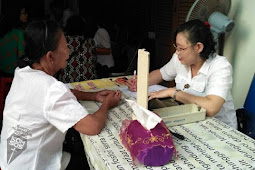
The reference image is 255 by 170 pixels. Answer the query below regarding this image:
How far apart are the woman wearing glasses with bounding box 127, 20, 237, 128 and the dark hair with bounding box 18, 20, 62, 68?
0.61 meters

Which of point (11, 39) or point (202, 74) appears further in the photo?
point (11, 39)

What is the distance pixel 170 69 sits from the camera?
1.92m

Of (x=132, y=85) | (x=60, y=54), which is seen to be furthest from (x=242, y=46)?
(x=60, y=54)

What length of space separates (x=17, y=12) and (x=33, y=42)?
1712 mm

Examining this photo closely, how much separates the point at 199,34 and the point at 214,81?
298 millimetres

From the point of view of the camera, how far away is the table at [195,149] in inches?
35.0

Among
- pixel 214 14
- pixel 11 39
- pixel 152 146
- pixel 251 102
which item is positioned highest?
pixel 214 14

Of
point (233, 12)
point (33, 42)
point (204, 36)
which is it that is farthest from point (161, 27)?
point (33, 42)

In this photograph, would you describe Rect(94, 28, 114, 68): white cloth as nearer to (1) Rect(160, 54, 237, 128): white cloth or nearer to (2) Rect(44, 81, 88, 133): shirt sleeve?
(1) Rect(160, 54, 237, 128): white cloth

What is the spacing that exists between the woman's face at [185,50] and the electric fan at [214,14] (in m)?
0.56

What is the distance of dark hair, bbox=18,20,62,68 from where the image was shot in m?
1.09

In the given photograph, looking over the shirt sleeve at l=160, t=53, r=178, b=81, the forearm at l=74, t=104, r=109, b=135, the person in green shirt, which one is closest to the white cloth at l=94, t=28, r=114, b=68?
the person in green shirt

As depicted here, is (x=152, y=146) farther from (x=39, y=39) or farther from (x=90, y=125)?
(x=39, y=39)

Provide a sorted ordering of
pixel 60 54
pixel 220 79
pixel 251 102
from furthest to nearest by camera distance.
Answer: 1. pixel 251 102
2. pixel 220 79
3. pixel 60 54
